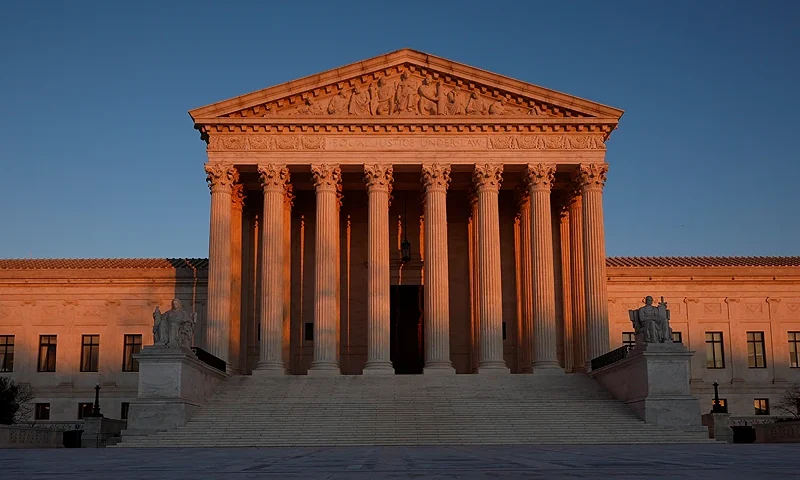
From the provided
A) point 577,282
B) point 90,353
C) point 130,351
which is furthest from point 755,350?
point 90,353

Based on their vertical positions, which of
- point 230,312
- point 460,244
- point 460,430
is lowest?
point 460,430

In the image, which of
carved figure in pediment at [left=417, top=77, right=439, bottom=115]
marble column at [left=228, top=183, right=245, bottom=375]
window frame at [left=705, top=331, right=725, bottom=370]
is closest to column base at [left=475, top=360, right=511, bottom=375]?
marble column at [left=228, top=183, right=245, bottom=375]

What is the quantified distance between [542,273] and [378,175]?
9.64 m

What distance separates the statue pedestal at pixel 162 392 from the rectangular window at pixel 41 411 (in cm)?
1527

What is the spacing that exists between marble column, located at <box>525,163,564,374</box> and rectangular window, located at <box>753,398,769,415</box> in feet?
44.7

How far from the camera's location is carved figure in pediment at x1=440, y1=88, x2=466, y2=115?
47188 mm

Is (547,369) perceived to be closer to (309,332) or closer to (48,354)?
(309,332)

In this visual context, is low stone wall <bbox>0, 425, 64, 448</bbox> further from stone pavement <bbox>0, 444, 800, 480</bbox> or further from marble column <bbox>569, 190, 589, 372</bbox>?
marble column <bbox>569, 190, 589, 372</bbox>

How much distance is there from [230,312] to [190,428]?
35.3ft

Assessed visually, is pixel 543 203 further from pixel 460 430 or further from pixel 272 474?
pixel 272 474

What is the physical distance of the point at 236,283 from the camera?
4747 cm

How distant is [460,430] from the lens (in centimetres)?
3531

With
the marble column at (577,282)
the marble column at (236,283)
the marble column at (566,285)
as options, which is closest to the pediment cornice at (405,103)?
the marble column at (236,283)

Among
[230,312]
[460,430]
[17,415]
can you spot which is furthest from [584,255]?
[17,415]
